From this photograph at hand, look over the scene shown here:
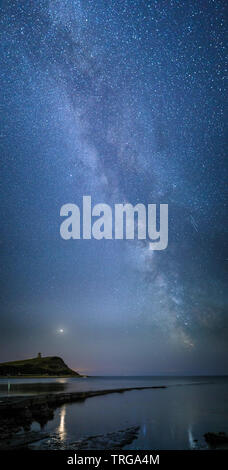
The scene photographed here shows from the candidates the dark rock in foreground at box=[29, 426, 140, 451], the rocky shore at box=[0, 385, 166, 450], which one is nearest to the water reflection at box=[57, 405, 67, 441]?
the dark rock in foreground at box=[29, 426, 140, 451]

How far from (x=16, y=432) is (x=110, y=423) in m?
15.2

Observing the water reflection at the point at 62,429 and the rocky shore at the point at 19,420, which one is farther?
the water reflection at the point at 62,429

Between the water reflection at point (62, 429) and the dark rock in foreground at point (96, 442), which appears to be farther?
the water reflection at point (62, 429)

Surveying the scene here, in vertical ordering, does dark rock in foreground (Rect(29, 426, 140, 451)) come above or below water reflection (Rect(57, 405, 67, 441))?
above

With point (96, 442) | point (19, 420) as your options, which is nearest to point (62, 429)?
point (19, 420)

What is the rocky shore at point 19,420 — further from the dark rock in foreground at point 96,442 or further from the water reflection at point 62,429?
the water reflection at point 62,429

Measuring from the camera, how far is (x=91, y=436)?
2794 centimetres

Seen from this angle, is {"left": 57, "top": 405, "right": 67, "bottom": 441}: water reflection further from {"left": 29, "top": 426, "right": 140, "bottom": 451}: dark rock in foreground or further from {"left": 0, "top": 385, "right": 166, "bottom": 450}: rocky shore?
{"left": 0, "top": 385, "right": 166, "bottom": 450}: rocky shore

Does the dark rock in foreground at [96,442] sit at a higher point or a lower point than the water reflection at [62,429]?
higher

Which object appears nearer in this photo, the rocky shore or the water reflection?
the rocky shore

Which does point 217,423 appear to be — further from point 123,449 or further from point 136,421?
point 123,449

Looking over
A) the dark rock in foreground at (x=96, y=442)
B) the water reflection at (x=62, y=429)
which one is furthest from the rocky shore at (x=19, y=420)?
the water reflection at (x=62, y=429)
